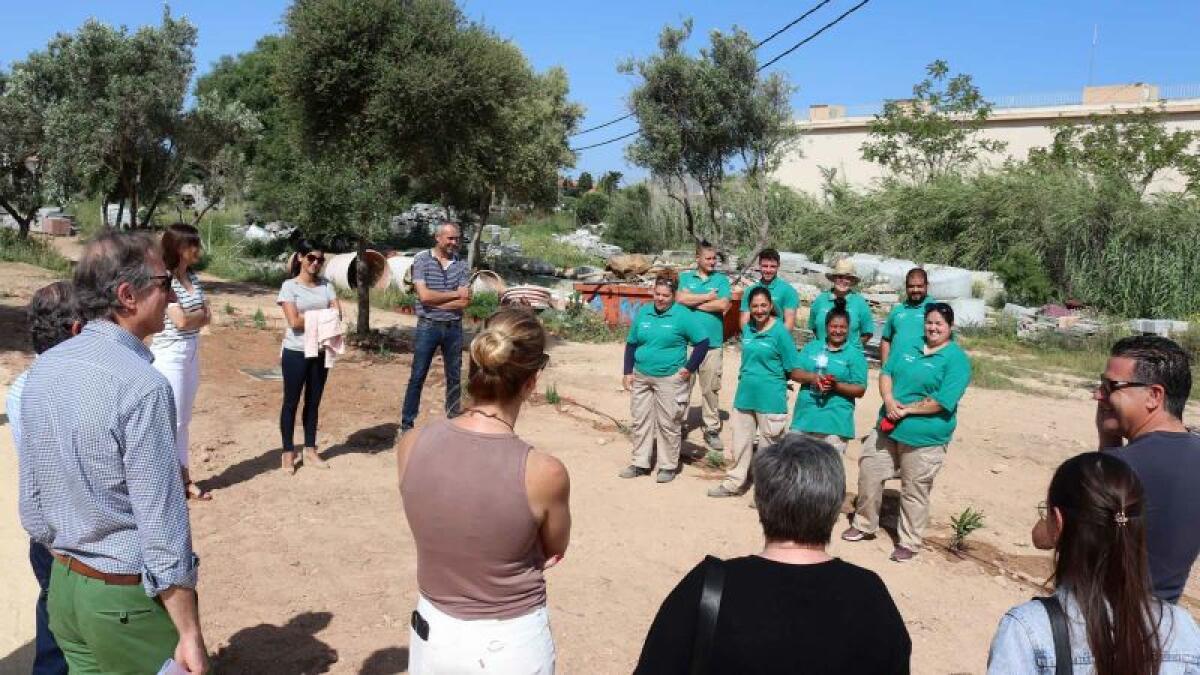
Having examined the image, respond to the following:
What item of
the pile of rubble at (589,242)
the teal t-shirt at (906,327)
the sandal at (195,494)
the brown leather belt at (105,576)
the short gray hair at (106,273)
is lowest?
the sandal at (195,494)

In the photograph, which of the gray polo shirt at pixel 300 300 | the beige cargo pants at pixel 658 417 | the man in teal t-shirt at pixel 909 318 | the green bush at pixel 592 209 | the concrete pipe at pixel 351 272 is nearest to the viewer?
the man in teal t-shirt at pixel 909 318

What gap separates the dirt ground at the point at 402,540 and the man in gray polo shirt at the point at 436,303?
727mm

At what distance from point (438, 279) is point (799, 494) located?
563cm

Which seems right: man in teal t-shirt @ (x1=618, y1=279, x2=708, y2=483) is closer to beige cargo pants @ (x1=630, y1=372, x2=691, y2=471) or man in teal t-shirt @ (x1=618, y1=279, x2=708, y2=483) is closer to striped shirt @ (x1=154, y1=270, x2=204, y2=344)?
beige cargo pants @ (x1=630, y1=372, x2=691, y2=471)

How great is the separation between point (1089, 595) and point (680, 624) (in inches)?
37.2

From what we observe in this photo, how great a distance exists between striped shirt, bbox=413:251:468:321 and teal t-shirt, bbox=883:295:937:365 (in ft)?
11.5

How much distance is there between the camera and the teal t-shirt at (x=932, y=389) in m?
5.68

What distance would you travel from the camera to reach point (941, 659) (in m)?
→ 4.58

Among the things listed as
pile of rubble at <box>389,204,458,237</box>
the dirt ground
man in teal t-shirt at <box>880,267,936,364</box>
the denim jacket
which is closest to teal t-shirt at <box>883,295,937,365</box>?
man in teal t-shirt at <box>880,267,936,364</box>

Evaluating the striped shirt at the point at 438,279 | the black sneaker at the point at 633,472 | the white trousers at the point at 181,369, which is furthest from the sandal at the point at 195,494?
the black sneaker at the point at 633,472

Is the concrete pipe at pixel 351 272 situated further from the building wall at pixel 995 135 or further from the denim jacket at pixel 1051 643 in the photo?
the denim jacket at pixel 1051 643

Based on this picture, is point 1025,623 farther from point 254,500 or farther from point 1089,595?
point 254,500

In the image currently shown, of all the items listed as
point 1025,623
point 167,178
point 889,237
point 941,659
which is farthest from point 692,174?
point 1025,623

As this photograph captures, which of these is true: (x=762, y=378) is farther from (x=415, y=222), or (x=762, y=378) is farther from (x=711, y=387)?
(x=415, y=222)
